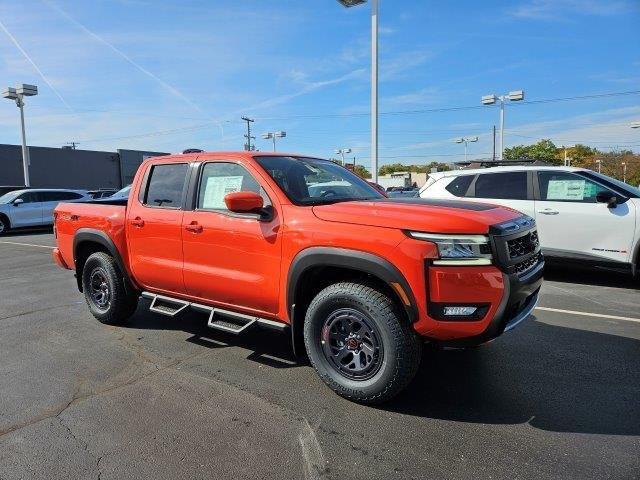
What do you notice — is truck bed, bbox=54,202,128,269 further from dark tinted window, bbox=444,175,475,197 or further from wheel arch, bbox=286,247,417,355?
dark tinted window, bbox=444,175,475,197

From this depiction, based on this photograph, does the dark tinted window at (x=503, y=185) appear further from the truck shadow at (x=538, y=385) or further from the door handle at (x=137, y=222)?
the door handle at (x=137, y=222)

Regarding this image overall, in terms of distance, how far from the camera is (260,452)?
2836mm

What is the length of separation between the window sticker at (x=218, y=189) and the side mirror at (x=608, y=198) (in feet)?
18.3

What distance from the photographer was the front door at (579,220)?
6.83 m

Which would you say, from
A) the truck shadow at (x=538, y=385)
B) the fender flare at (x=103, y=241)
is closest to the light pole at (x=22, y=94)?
the fender flare at (x=103, y=241)

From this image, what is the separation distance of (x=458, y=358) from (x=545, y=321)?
5.45 feet

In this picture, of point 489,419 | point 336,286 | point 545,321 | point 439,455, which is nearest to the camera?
point 439,455

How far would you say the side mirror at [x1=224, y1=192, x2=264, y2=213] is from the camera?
350 cm

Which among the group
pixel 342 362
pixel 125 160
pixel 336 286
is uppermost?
pixel 125 160

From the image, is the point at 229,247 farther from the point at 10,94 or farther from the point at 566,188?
the point at 10,94

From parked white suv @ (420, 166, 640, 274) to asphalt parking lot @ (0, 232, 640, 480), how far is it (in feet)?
6.68

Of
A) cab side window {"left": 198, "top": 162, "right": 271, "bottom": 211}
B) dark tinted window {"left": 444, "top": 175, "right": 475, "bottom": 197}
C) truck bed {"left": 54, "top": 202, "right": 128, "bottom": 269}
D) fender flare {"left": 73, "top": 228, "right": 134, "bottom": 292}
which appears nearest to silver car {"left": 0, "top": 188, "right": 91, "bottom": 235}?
truck bed {"left": 54, "top": 202, "right": 128, "bottom": 269}

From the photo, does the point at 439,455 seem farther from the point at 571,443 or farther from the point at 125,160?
the point at 125,160

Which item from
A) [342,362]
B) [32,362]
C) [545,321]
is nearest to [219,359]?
[342,362]
